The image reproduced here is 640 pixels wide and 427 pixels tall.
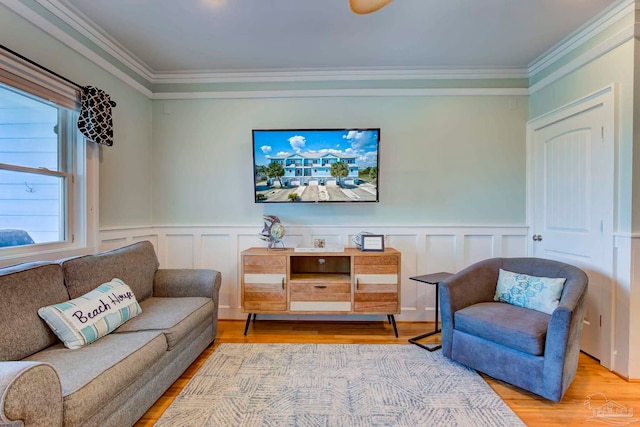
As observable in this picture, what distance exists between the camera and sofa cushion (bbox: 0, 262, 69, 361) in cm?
151

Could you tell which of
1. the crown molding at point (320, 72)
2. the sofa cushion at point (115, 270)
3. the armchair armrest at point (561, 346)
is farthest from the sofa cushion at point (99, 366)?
the armchair armrest at point (561, 346)

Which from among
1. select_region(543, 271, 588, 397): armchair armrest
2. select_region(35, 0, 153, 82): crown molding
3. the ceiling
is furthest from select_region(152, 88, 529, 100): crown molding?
select_region(543, 271, 588, 397): armchair armrest

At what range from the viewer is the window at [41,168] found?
6.50ft

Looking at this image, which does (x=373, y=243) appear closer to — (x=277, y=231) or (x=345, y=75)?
(x=277, y=231)

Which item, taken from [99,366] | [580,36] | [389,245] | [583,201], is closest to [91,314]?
[99,366]

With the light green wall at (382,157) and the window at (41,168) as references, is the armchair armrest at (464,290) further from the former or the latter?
the window at (41,168)

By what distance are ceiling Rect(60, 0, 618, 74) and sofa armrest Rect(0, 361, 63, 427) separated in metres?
2.37

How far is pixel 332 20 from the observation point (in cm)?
241

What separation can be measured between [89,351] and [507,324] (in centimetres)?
255

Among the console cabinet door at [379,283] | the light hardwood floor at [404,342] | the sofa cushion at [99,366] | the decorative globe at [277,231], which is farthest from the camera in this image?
the decorative globe at [277,231]

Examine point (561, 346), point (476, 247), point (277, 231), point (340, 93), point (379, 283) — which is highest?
point (340, 93)

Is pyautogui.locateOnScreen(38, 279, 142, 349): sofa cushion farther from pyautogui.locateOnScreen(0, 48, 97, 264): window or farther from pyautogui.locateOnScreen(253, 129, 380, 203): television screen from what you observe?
pyautogui.locateOnScreen(253, 129, 380, 203): television screen

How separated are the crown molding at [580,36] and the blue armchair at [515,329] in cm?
189

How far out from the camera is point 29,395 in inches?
43.5
